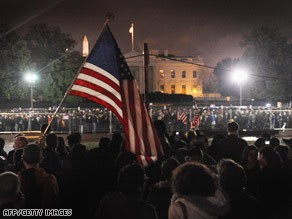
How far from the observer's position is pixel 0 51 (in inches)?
1428

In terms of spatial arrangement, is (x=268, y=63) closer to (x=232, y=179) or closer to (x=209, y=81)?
(x=232, y=179)

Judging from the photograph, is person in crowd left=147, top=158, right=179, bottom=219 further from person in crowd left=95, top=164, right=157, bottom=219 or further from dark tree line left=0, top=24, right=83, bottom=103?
dark tree line left=0, top=24, right=83, bottom=103

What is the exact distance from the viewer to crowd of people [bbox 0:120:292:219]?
317 centimetres

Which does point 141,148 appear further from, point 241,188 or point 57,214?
point 241,188

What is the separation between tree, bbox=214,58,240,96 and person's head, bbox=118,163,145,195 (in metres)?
77.4

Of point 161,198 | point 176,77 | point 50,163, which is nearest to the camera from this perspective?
point 161,198

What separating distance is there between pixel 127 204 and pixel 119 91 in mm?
3363

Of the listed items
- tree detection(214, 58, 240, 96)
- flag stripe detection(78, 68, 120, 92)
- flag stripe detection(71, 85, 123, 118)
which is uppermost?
tree detection(214, 58, 240, 96)

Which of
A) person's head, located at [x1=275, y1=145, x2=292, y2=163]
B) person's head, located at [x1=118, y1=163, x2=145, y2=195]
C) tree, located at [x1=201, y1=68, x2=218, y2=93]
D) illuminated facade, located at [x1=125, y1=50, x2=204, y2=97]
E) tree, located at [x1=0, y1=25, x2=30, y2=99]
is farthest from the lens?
tree, located at [x1=201, y1=68, x2=218, y2=93]

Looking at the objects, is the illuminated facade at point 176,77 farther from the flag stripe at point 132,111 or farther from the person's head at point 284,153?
the flag stripe at point 132,111

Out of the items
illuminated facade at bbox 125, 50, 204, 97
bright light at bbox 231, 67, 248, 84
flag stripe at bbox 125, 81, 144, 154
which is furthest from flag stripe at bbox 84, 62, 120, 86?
illuminated facade at bbox 125, 50, 204, 97

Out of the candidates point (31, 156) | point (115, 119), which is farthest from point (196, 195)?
point (115, 119)

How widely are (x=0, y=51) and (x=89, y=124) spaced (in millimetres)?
16881

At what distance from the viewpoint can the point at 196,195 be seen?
3109 mm
